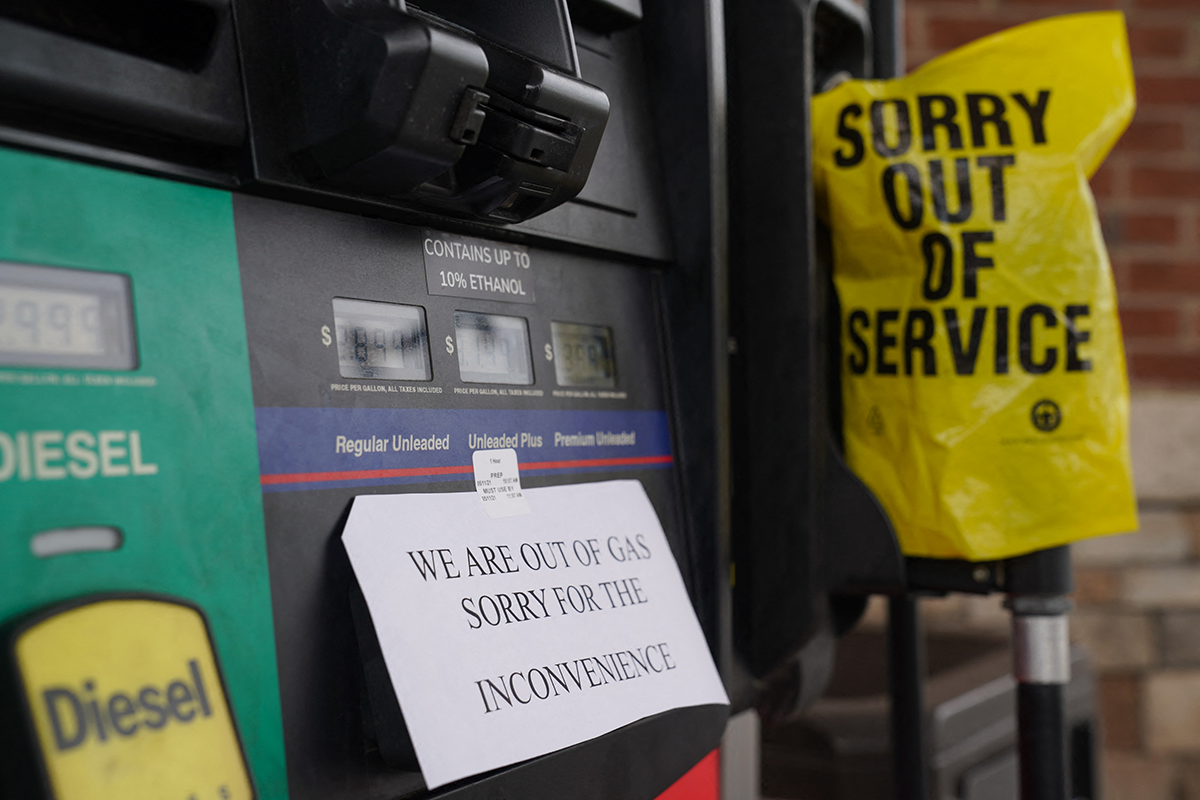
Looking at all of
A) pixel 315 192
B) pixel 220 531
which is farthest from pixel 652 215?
pixel 220 531

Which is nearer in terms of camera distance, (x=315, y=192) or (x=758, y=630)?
(x=315, y=192)

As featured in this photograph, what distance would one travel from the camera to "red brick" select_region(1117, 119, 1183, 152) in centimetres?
181

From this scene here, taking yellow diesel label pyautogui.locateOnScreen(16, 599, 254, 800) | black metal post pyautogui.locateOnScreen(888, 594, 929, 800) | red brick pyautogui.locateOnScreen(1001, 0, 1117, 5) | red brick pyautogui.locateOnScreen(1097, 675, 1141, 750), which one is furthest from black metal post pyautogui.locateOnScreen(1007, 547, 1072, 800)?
red brick pyautogui.locateOnScreen(1001, 0, 1117, 5)

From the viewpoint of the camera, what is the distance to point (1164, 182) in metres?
1.81

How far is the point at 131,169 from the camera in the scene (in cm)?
41

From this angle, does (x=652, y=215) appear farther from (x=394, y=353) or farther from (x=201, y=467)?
(x=201, y=467)

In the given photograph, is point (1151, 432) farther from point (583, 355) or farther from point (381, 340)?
point (381, 340)

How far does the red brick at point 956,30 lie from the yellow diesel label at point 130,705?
1757 millimetres

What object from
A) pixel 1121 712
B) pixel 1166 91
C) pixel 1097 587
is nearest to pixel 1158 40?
pixel 1166 91

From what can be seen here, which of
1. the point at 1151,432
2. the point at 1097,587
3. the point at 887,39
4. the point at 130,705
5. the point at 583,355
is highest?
the point at 887,39

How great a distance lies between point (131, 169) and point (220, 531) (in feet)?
0.52

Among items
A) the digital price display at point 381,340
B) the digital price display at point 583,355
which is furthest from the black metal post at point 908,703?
the digital price display at point 381,340

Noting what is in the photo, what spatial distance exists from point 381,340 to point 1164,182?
1808 mm

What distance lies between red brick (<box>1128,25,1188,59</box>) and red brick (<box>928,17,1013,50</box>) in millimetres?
257
